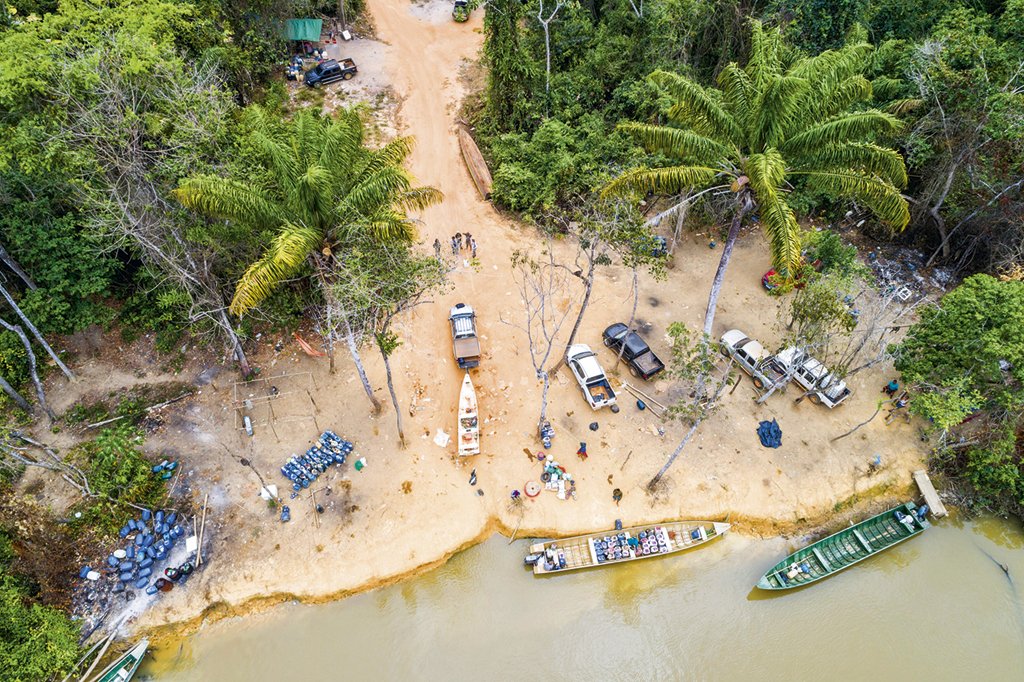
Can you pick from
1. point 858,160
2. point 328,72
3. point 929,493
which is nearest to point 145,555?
point 858,160

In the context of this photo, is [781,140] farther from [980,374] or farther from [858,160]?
[980,374]

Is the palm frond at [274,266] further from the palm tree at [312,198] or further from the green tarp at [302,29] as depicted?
the green tarp at [302,29]

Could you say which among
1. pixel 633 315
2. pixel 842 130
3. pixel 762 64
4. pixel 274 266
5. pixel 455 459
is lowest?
pixel 455 459

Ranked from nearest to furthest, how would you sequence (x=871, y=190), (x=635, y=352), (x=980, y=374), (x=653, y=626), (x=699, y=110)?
(x=871, y=190) → (x=699, y=110) → (x=653, y=626) → (x=980, y=374) → (x=635, y=352)

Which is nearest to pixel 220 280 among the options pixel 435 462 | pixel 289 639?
pixel 435 462

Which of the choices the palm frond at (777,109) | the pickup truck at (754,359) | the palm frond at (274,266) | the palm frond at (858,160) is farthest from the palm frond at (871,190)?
the palm frond at (274,266)

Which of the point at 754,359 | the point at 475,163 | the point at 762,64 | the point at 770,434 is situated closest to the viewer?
the point at 762,64

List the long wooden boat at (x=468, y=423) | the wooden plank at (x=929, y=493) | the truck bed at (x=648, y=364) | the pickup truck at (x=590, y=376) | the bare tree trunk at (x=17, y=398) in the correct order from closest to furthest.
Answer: the wooden plank at (x=929, y=493) < the bare tree trunk at (x=17, y=398) < the long wooden boat at (x=468, y=423) < the pickup truck at (x=590, y=376) < the truck bed at (x=648, y=364)
